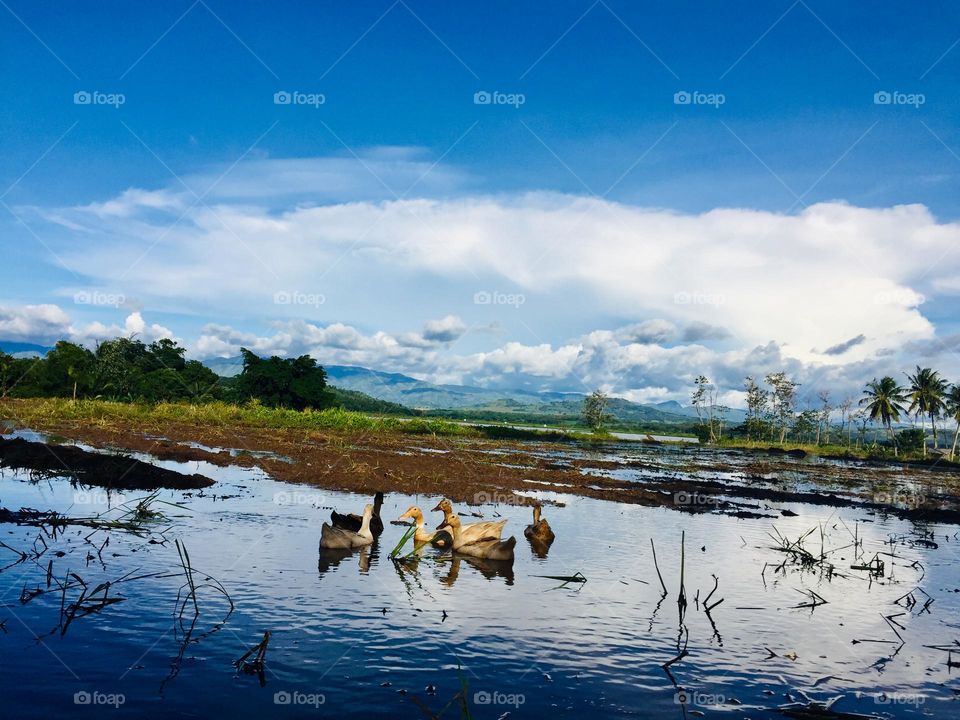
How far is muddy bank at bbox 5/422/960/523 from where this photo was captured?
90.0 ft

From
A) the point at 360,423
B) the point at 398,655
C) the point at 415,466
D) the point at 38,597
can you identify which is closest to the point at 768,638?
the point at 398,655

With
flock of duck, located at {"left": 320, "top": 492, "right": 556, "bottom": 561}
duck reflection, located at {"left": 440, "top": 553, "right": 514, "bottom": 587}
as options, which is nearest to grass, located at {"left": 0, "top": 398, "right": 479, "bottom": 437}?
flock of duck, located at {"left": 320, "top": 492, "right": 556, "bottom": 561}

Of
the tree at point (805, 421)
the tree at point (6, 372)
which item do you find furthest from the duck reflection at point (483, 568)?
the tree at point (805, 421)

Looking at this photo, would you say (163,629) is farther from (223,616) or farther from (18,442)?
(18,442)

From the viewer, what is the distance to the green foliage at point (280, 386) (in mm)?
70875

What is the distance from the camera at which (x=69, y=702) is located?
7.35 m

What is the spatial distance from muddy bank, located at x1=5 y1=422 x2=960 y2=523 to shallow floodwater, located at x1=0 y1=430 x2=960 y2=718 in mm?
9507

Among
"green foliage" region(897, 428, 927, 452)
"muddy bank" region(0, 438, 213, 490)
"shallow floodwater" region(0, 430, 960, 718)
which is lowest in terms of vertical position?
"shallow floodwater" region(0, 430, 960, 718)

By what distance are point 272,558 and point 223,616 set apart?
3.69 meters

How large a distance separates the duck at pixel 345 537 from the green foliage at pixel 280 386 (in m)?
56.6

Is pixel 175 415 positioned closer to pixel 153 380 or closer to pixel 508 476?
pixel 153 380

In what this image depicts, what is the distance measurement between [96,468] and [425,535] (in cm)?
1509

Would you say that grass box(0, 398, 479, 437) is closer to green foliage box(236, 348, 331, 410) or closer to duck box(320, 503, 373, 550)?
green foliage box(236, 348, 331, 410)

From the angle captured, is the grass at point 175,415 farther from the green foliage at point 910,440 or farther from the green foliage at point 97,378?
the green foliage at point 910,440
